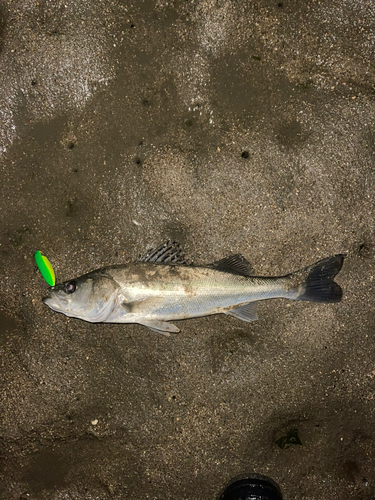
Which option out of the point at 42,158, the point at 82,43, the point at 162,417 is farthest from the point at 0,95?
the point at 162,417

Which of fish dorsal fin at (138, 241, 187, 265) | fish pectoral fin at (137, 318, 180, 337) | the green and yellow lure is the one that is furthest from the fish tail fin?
the green and yellow lure

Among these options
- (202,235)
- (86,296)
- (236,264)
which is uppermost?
(86,296)

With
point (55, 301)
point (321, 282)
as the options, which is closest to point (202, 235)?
point (321, 282)

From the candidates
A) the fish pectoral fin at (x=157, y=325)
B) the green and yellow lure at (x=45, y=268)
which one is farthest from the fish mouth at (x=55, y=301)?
the fish pectoral fin at (x=157, y=325)

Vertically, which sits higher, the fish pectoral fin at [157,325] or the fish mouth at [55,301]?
the fish mouth at [55,301]

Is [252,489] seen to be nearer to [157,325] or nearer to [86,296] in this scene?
[157,325]

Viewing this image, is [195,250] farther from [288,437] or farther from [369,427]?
[369,427]

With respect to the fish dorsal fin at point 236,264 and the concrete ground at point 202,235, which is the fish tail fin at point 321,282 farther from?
the fish dorsal fin at point 236,264
